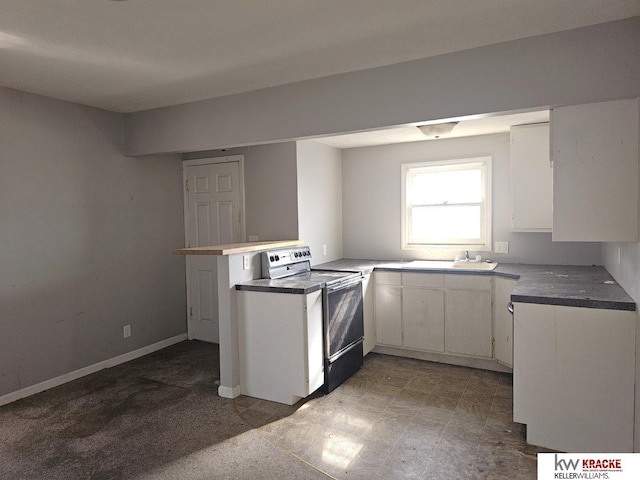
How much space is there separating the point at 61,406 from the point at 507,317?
355 cm

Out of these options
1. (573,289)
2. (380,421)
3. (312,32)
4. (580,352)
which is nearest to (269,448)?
(380,421)

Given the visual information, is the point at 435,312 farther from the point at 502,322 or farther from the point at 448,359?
the point at 502,322

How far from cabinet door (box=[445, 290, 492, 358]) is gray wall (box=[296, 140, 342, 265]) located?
1.40m

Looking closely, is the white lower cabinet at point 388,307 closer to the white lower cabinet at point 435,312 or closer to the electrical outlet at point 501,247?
the white lower cabinet at point 435,312

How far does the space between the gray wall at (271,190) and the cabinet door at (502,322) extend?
1883 mm

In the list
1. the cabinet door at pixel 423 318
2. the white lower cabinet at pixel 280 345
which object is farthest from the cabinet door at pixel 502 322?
the white lower cabinet at pixel 280 345

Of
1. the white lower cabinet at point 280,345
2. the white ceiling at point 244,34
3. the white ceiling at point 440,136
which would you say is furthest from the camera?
the white ceiling at point 440,136

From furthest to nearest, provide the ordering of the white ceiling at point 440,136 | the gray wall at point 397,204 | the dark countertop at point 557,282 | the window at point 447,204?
the window at point 447,204
the gray wall at point 397,204
the white ceiling at point 440,136
the dark countertop at point 557,282

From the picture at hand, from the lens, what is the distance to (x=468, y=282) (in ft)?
12.7

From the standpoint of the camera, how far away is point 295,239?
13.7ft

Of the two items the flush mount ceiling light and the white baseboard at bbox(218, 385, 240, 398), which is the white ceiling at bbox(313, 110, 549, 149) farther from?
the white baseboard at bbox(218, 385, 240, 398)

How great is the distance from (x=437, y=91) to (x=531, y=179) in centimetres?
156

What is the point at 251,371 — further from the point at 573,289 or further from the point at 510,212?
the point at 510,212

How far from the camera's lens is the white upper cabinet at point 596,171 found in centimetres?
230
